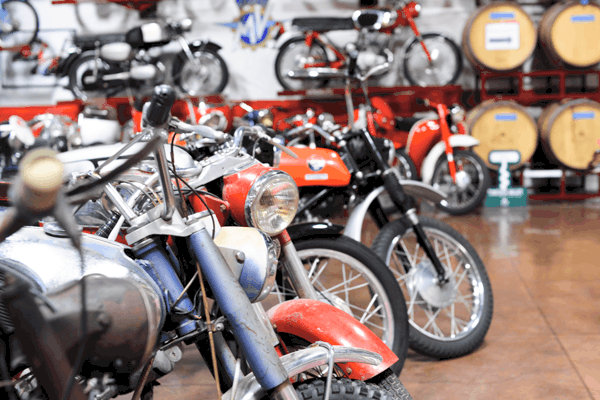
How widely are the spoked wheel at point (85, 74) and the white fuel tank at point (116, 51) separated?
0.92 feet

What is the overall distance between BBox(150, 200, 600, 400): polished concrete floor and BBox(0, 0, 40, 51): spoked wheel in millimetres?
5851

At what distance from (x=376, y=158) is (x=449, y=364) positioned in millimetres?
950

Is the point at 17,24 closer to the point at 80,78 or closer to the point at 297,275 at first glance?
the point at 80,78

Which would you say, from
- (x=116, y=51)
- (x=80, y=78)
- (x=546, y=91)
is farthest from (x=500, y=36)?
(x=80, y=78)

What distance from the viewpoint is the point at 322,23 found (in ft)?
21.3

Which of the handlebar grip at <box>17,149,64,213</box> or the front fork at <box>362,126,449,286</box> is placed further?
the front fork at <box>362,126,449,286</box>

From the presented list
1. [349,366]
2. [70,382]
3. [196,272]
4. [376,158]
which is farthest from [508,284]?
[70,382]

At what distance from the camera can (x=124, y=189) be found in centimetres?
164

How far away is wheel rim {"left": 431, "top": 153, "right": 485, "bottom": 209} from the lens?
5520 mm

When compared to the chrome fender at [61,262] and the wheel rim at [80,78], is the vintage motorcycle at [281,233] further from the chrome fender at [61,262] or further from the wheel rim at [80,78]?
the wheel rim at [80,78]

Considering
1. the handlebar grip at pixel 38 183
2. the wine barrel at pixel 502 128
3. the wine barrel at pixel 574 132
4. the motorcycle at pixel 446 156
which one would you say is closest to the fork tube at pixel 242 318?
the handlebar grip at pixel 38 183

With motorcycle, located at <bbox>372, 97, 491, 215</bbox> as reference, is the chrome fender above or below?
above

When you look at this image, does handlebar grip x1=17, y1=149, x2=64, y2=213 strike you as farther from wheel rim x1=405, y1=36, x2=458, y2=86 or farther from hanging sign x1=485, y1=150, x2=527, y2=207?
wheel rim x1=405, y1=36, x2=458, y2=86

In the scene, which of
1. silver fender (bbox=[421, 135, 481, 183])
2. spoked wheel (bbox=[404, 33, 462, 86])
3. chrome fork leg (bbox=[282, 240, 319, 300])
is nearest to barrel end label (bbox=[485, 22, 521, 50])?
spoked wheel (bbox=[404, 33, 462, 86])
